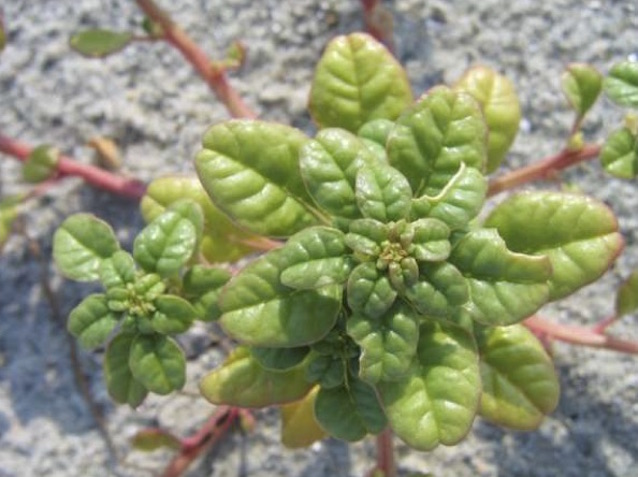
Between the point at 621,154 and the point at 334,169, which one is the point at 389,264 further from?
the point at 621,154

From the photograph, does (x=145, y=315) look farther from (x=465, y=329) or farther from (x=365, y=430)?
(x=465, y=329)

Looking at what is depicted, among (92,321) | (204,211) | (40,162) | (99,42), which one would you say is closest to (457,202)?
(204,211)

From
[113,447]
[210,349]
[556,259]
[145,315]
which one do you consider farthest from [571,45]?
[113,447]

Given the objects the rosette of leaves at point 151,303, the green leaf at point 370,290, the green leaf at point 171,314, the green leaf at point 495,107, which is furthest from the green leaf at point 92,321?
the green leaf at point 495,107

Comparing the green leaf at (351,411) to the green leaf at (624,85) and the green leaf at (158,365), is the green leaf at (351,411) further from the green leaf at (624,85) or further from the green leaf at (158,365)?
the green leaf at (624,85)

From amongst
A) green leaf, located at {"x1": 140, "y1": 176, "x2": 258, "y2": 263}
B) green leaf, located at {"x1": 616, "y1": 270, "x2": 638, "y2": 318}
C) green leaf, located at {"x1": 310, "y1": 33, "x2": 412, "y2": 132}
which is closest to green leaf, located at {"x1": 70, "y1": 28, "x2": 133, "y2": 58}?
green leaf, located at {"x1": 140, "y1": 176, "x2": 258, "y2": 263}

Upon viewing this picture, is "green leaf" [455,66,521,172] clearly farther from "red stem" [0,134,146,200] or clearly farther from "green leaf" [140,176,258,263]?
"red stem" [0,134,146,200]
